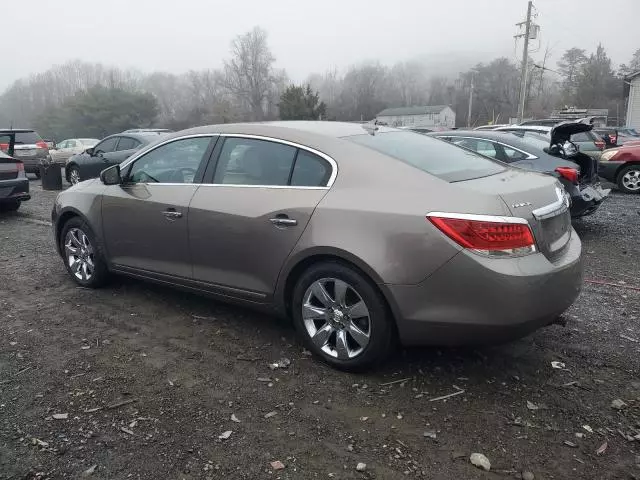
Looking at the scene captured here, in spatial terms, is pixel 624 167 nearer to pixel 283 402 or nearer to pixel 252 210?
pixel 252 210

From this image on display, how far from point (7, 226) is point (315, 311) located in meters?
7.22

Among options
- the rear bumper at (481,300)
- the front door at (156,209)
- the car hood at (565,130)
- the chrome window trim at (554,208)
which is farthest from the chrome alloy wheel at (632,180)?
the front door at (156,209)

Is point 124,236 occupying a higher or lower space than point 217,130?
lower

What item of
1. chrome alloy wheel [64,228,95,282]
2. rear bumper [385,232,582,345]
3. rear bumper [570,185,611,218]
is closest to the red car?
rear bumper [570,185,611,218]

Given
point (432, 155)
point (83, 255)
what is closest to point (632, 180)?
point (432, 155)

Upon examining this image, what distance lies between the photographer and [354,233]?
10.6 ft

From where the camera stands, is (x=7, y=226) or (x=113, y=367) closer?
(x=113, y=367)

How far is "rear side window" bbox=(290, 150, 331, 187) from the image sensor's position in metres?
3.53

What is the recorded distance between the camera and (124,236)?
464cm

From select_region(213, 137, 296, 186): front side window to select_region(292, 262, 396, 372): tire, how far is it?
0.74 metres

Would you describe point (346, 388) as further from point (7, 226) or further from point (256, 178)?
point (7, 226)

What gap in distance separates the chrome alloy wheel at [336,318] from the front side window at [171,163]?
57.3 inches

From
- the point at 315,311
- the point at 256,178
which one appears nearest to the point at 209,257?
the point at 256,178

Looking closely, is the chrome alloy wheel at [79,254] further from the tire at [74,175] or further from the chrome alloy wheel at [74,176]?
the chrome alloy wheel at [74,176]
